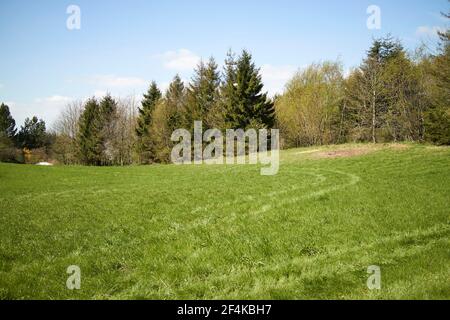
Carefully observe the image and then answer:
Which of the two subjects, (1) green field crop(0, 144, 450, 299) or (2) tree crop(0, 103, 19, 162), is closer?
(1) green field crop(0, 144, 450, 299)

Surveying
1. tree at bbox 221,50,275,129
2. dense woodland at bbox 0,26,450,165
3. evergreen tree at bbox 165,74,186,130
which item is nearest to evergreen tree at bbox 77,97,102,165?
dense woodland at bbox 0,26,450,165

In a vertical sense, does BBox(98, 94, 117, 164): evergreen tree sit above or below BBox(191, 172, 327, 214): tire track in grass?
above

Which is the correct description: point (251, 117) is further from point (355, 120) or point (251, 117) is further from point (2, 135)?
point (2, 135)

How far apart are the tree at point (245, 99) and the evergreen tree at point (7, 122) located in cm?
7700

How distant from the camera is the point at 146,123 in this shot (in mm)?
69500

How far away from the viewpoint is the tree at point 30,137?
342 feet

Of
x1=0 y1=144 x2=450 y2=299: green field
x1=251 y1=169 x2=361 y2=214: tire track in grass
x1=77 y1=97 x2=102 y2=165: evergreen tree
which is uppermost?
x1=77 y1=97 x2=102 y2=165: evergreen tree

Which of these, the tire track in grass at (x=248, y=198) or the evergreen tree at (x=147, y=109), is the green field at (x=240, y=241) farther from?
the evergreen tree at (x=147, y=109)

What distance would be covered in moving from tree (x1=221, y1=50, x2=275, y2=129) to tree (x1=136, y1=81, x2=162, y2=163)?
60.8ft

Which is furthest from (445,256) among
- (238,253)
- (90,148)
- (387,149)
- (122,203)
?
(90,148)

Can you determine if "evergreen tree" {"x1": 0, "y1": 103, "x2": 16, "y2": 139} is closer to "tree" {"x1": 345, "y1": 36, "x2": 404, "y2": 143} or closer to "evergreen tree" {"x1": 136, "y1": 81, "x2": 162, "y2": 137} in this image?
"evergreen tree" {"x1": 136, "y1": 81, "x2": 162, "y2": 137}

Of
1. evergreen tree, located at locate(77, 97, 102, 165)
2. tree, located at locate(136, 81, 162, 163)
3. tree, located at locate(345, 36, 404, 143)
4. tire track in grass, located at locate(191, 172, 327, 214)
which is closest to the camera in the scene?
tire track in grass, located at locate(191, 172, 327, 214)

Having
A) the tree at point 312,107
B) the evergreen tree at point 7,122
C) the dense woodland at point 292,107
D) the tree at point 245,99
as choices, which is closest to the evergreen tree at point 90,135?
the dense woodland at point 292,107

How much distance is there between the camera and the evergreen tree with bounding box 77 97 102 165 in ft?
238
